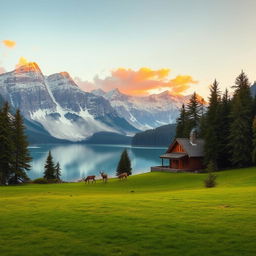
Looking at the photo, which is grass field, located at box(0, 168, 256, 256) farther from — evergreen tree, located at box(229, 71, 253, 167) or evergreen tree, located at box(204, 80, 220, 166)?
evergreen tree, located at box(204, 80, 220, 166)

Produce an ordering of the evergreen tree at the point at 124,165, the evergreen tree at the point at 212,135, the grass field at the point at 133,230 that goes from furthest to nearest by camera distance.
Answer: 1. the evergreen tree at the point at 124,165
2. the evergreen tree at the point at 212,135
3. the grass field at the point at 133,230

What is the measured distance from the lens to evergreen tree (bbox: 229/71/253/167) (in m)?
53.8

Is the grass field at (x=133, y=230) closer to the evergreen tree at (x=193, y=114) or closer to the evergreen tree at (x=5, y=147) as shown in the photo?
the evergreen tree at (x=5, y=147)

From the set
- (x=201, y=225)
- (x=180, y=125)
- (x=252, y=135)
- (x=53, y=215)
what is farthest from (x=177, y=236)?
(x=180, y=125)

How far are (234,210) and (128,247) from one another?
766cm

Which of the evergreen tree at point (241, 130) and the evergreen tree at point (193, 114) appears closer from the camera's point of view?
the evergreen tree at point (241, 130)

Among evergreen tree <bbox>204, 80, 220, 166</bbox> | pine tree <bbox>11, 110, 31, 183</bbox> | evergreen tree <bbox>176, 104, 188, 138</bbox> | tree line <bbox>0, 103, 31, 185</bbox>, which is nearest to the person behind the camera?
tree line <bbox>0, 103, 31, 185</bbox>

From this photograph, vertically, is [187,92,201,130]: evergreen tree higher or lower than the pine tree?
higher

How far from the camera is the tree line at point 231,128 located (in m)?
54.2

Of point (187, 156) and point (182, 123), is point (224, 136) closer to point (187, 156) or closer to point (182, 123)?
point (187, 156)

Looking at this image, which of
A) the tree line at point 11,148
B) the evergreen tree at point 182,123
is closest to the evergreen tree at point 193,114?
the evergreen tree at point 182,123

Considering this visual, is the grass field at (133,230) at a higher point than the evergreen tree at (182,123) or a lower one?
lower

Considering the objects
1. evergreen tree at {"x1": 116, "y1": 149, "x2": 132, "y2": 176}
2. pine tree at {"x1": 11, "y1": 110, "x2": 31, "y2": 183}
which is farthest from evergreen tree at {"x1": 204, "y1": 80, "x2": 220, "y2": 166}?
pine tree at {"x1": 11, "y1": 110, "x2": 31, "y2": 183}

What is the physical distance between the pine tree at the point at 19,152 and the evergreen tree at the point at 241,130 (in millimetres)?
36730
